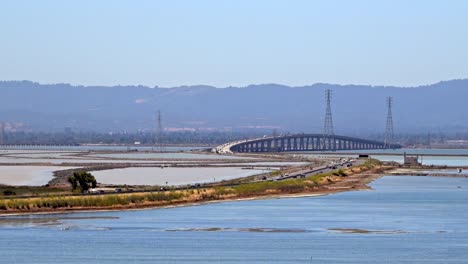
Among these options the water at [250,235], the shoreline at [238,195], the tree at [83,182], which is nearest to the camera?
the water at [250,235]

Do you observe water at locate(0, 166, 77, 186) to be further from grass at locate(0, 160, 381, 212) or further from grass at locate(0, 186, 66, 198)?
grass at locate(0, 160, 381, 212)

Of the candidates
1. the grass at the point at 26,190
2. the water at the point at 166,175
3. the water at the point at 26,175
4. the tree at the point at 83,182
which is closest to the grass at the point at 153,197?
the grass at the point at 26,190

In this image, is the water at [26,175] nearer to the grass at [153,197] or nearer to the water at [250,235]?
the grass at [153,197]

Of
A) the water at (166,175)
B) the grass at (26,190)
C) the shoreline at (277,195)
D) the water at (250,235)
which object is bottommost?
the water at (250,235)

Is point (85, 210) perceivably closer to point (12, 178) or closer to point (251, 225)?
point (251, 225)

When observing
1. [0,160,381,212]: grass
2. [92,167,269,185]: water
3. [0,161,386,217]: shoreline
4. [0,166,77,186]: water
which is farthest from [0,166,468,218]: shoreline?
[0,166,77,186]: water

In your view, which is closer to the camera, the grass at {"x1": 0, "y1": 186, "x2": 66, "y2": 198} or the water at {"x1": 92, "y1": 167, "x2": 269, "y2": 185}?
the grass at {"x1": 0, "y1": 186, "x2": 66, "y2": 198}

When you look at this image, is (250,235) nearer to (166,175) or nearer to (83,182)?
(83,182)

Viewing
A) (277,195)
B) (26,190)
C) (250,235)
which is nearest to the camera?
(250,235)

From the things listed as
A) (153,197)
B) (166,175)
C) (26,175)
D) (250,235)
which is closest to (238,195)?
(153,197)
